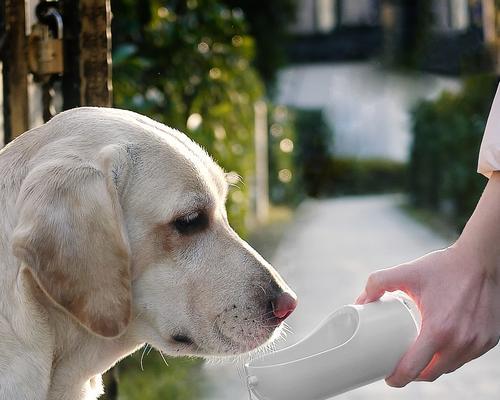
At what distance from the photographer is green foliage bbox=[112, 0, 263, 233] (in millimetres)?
5402

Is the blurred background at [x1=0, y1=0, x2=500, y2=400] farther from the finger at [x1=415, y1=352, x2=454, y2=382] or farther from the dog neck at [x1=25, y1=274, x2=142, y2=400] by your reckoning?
the finger at [x1=415, y1=352, x2=454, y2=382]

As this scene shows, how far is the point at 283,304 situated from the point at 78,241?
596 mm

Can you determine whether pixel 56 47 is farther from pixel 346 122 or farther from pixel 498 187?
pixel 346 122

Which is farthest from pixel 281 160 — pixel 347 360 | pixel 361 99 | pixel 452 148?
pixel 347 360

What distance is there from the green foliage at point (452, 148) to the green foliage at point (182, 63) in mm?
3912

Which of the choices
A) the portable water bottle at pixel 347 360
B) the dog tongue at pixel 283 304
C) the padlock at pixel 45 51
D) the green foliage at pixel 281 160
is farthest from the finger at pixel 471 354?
the green foliage at pixel 281 160

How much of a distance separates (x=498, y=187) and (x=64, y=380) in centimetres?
120

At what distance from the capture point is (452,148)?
12352mm

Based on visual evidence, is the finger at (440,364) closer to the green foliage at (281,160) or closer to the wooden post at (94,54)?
the wooden post at (94,54)

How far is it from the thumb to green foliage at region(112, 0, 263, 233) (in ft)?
9.02

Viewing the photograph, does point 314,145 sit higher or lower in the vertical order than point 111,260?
lower

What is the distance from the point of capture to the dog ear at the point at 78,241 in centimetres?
222

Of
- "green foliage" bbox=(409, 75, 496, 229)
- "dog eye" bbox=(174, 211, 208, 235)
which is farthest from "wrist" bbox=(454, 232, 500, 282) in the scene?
"green foliage" bbox=(409, 75, 496, 229)

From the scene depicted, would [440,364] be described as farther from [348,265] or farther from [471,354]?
[348,265]
